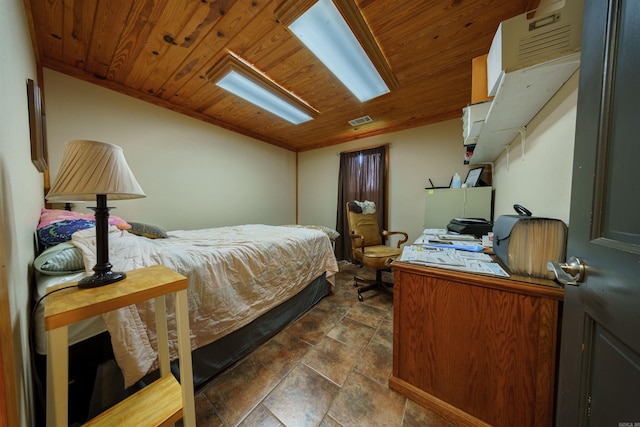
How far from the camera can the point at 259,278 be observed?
1626 millimetres

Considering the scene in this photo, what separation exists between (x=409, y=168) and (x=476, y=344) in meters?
2.75

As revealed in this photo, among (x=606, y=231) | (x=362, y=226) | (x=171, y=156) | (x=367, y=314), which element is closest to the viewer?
(x=606, y=231)

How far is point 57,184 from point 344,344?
1.85 m

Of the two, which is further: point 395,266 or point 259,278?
point 259,278

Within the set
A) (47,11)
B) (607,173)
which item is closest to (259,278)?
(607,173)

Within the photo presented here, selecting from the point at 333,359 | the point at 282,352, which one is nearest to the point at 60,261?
the point at 282,352

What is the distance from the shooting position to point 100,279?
0.75 metres

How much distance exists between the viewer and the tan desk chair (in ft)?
7.57

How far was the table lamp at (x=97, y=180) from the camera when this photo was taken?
0.70 m

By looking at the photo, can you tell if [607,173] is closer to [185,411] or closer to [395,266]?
[395,266]

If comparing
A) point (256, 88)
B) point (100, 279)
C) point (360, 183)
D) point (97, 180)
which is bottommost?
point (100, 279)

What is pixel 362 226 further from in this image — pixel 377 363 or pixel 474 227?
pixel 377 363

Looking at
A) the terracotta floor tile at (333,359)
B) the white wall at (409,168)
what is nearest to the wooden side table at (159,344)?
the terracotta floor tile at (333,359)

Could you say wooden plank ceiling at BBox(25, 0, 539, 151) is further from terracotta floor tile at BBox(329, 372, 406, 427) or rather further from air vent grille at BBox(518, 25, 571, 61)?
terracotta floor tile at BBox(329, 372, 406, 427)
